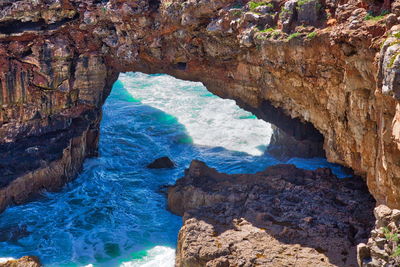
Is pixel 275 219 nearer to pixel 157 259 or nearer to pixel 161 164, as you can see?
pixel 157 259

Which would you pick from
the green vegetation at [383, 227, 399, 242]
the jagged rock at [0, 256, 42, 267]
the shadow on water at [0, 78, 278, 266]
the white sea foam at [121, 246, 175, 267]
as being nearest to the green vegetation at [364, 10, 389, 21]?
the green vegetation at [383, 227, 399, 242]

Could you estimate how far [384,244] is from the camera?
30.2 ft

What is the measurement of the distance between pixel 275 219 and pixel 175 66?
28.7 feet

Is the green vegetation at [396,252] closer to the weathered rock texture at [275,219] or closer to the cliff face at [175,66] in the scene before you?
the weathered rock texture at [275,219]

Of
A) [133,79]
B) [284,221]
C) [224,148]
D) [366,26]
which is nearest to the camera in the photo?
[366,26]

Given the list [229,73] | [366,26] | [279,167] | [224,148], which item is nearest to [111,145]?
[224,148]

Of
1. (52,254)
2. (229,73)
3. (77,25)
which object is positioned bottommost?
(52,254)

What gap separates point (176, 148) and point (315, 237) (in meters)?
12.4

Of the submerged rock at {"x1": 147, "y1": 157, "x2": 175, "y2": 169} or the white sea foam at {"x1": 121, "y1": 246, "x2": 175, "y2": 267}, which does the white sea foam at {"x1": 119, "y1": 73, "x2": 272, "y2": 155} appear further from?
the white sea foam at {"x1": 121, "y1": 246, "x2": 175, "y2": 267}

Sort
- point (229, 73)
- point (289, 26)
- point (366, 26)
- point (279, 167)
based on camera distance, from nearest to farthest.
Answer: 1. point (366, 26)
2. point (289, 26)
3. point (279, 167)
4. point (229, 73)

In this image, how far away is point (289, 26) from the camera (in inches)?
583

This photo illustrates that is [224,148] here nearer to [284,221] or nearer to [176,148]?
[176,148]

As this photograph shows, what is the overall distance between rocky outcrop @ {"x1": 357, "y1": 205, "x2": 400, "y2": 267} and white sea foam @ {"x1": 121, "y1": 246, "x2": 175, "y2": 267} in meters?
6.82

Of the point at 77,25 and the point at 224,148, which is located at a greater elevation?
the point at 77,25
